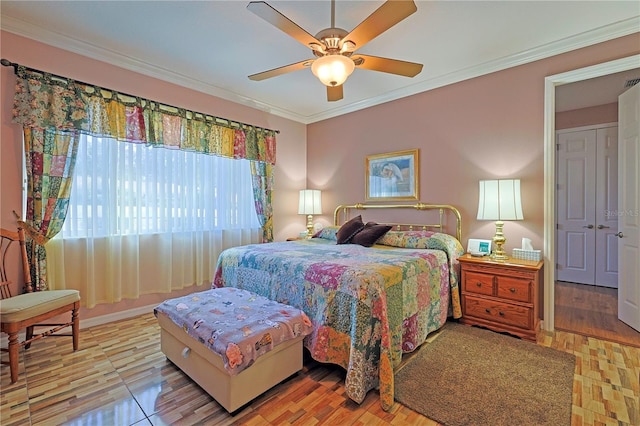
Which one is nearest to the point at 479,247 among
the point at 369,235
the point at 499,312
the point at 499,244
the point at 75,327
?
the point at 499,244

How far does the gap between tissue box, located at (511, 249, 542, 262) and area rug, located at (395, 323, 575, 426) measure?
31.4 inches

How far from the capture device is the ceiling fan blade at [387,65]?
2160mm

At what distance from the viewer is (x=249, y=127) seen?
4.29 metres

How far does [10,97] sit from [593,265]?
751 centimetres

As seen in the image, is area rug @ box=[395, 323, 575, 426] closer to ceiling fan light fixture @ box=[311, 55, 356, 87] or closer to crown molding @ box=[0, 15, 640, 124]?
ceiling fan light fixture @ box=[311, 55, 356, 87]

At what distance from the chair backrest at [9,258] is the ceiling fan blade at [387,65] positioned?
3.20 metres

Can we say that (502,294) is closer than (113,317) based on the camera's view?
Yes

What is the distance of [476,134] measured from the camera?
3.38m

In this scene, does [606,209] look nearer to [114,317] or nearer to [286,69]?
[286,69]

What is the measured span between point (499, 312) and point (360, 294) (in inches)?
70.2

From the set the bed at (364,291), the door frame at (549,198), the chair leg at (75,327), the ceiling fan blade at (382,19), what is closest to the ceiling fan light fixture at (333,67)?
the ceiling fan blade at (382,19)

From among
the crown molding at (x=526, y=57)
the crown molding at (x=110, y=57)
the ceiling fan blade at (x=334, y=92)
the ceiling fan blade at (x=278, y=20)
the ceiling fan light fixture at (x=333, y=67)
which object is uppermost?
the crown molding at (x=110, y=57)

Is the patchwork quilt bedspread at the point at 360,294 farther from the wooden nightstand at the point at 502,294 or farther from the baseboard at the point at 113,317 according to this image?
the baseboard at the point at 113,317

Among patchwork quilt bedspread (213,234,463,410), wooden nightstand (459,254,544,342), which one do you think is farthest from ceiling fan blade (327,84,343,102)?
wooden nightstand (459,254,544,342)
